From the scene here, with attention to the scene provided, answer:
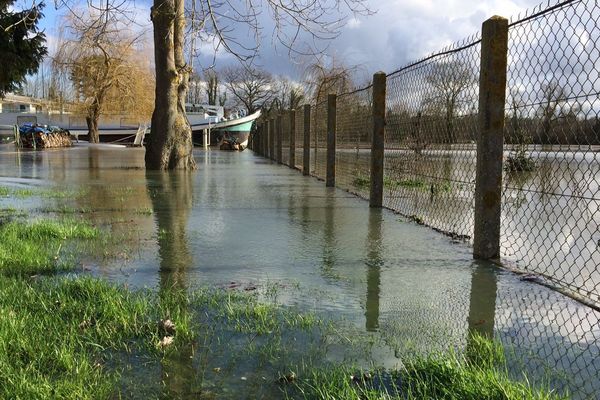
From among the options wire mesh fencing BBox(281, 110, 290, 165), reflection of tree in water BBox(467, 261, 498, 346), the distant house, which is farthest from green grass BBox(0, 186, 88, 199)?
the distant house

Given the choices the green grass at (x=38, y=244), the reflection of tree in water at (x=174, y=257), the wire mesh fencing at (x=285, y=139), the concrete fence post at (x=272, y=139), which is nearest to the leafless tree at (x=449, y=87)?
the reflection of tree in water at (x=174, y=257)

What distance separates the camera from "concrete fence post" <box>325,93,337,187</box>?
10.9 meters

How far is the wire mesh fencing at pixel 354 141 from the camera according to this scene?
9.59 m

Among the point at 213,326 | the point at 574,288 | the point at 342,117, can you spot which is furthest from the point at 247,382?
the point at 342,117

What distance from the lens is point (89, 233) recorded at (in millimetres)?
5766

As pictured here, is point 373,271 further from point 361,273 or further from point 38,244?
point 38,244

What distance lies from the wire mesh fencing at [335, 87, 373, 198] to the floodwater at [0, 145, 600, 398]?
1.71 meters

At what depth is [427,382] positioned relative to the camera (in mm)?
2367

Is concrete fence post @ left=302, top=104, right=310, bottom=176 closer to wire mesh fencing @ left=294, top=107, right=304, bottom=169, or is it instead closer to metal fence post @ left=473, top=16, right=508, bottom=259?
wire mesh fencing @ left=294, top=107, right=304, bottom=169

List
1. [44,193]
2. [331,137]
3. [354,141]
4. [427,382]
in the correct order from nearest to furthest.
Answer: [427,382] → [44,193] → [354,141] → [331,137]

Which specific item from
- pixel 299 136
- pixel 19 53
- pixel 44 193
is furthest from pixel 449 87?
pixel 19 53

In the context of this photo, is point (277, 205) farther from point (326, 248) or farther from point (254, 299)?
point (254, 299)

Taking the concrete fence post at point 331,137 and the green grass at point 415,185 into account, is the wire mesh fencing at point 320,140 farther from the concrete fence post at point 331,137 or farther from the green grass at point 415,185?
the green grass at point 415,185

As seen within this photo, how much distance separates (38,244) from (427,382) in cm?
404
